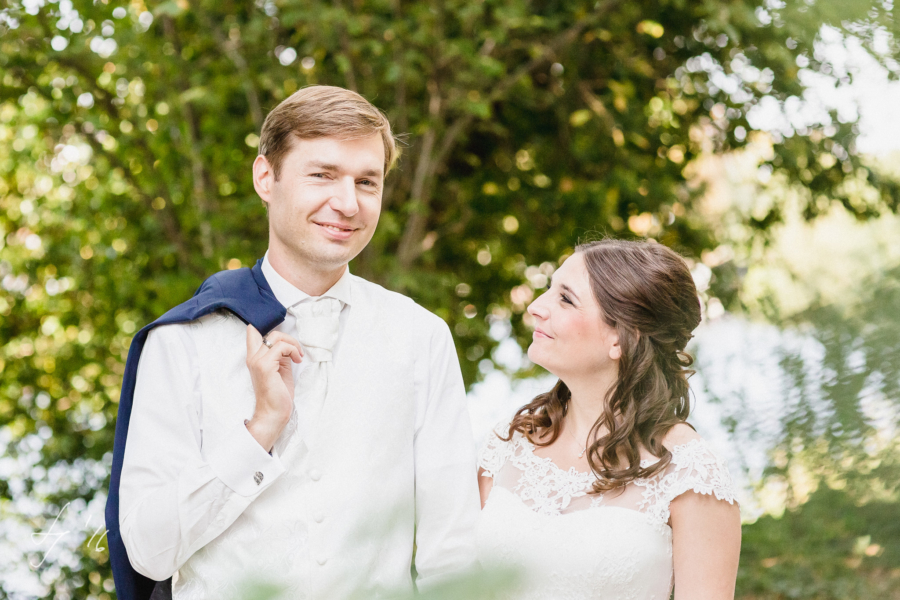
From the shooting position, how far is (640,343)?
7.68ft

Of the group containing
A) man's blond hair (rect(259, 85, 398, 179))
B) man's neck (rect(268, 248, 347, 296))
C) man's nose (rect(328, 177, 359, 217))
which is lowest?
man's neck (rect(268, 248, 347, 296))

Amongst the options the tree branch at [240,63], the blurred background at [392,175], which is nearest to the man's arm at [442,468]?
the blurred background at [392,175]

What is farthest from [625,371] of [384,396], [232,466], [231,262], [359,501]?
[231,262]

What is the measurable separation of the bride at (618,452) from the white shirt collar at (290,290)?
1.92ft

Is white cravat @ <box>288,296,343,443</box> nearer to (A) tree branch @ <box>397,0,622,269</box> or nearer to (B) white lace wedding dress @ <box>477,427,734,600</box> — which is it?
(B) white lace wedding dress @ <box>477,427,734,600</box>

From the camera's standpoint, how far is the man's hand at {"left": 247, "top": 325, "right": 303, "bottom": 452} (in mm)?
1677

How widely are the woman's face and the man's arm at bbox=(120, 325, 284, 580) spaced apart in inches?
36.2

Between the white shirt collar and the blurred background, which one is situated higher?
the white shirt collar

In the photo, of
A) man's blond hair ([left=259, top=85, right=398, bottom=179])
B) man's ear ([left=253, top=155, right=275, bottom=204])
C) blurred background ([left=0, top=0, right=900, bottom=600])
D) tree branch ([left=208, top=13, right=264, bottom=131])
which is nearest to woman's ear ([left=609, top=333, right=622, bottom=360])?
blurred background ([left=0, top=0, right=900, bottom=600])

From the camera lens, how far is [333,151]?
1.87m

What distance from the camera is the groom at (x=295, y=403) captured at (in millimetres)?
1679

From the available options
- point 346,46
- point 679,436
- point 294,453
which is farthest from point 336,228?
point 346,46

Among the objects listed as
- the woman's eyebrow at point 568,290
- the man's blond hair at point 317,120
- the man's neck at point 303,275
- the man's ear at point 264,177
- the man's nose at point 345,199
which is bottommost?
the woman's eyebrow at point 568,290

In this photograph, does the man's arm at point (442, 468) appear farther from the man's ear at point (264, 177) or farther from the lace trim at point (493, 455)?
the man's ear at point (264, 177)
